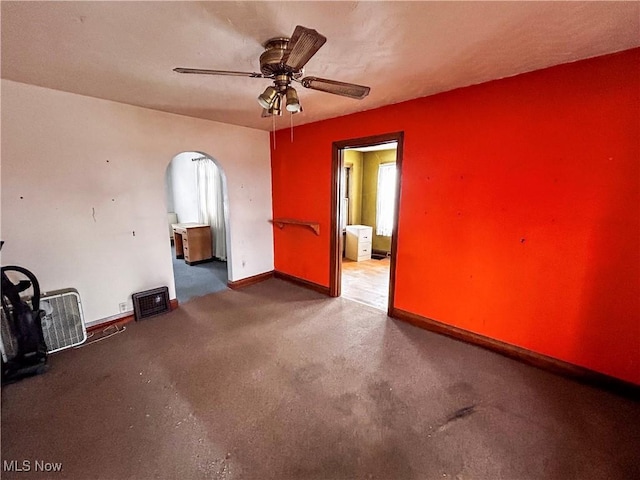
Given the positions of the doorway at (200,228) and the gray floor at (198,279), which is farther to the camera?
the doorway at (200,228)

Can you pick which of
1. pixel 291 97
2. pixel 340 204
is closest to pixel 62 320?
pixel 291 97

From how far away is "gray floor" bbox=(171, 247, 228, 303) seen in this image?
12.8 ft

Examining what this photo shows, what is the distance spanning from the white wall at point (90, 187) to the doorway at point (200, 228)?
1.30 meters

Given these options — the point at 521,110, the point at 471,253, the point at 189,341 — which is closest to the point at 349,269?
the point at 471,253

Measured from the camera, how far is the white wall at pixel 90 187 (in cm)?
232

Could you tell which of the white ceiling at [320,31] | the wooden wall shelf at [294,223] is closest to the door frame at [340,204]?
the wooden wall shelf at [294,223]

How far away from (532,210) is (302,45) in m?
2.13

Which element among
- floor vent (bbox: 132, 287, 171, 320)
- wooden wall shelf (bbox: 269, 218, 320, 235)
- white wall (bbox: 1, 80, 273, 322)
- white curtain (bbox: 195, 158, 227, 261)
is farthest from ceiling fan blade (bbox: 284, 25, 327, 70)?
white curtain (bbox: 195, 158, 227, 261)

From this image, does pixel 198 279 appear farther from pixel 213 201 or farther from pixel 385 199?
pixel 385 199

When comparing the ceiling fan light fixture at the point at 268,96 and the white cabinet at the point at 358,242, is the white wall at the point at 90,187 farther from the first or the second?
the white cabinet at the point at 358,242

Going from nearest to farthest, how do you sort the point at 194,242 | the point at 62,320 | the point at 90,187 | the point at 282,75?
the point at 282,75
the point at 62,320
the point at 90,187
the point at 194,242

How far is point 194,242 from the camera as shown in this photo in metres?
5.31

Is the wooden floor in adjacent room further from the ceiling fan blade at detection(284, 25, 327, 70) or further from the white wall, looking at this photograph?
the ceiling fan blade at detection(284, 25, 327, 70)

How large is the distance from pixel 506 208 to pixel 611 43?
1158 millimetres
